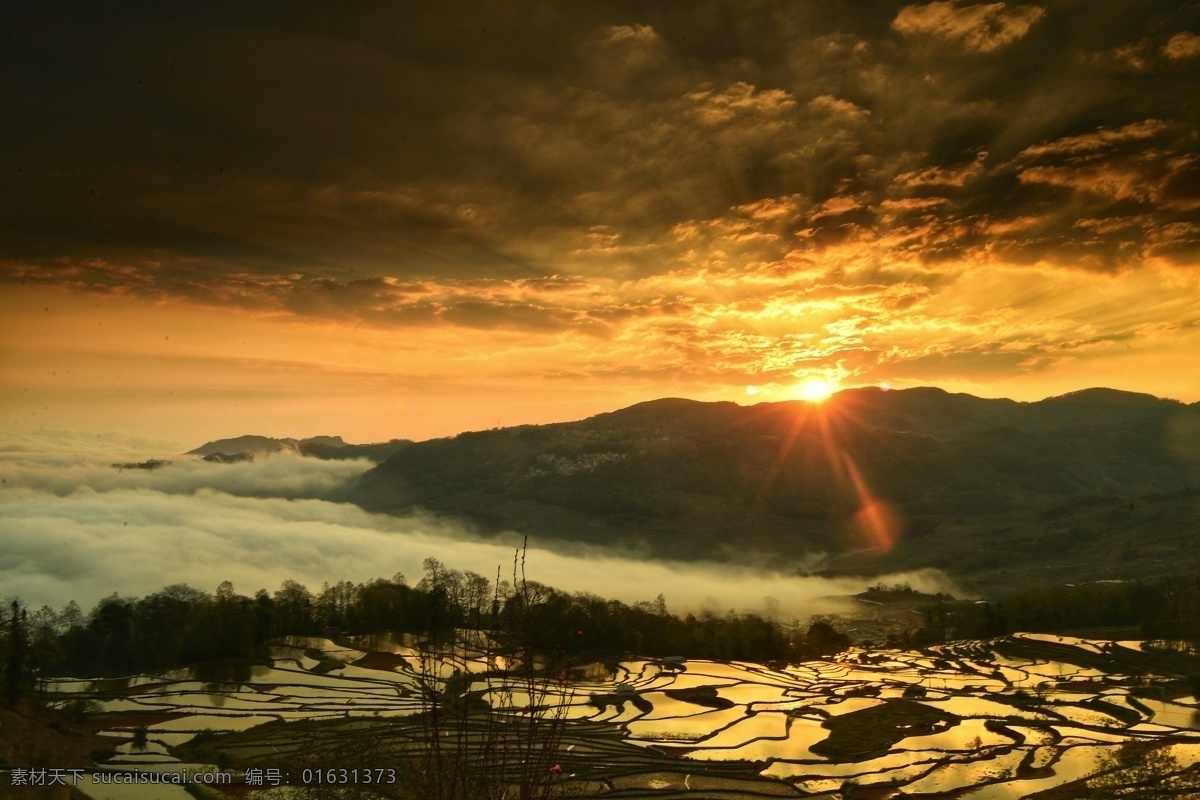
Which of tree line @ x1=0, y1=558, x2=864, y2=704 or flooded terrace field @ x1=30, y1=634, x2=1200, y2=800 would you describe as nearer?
flooded terrace field @ x1=30, y1=634, x2=1200, y2=800

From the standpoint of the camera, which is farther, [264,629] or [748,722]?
[264,629]

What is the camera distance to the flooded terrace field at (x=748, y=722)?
40844mm

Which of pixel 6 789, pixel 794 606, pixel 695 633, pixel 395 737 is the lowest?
pixel 794 606

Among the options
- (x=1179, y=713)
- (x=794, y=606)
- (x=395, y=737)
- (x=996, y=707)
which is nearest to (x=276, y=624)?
(x=395, y=737)

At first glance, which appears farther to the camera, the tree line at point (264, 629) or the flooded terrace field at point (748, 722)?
the tree line at point (264, 629)

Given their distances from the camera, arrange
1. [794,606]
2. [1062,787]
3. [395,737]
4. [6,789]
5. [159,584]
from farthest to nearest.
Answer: [794,606], [159,584], [395,737], [1062,787], [6,789]

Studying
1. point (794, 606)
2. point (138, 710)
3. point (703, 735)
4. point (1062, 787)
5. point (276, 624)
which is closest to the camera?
point (1062, 787)

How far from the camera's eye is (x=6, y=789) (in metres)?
26.4

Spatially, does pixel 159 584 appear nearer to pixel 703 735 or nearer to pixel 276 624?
pixel 276 624

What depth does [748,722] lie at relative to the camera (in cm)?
5700

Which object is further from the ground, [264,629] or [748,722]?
[264,629]

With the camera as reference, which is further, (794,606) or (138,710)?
(794,606)

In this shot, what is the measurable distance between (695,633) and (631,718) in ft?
142

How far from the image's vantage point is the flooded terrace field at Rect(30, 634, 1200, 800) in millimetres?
40844
